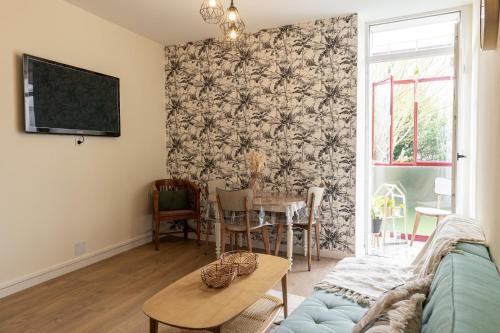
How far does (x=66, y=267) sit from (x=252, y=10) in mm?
3427

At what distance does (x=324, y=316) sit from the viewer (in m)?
1.69

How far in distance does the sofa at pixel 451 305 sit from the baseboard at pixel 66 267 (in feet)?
8.85

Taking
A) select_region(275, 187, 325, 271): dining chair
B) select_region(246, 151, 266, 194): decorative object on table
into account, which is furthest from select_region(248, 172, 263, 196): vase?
select_region(275, 187, 325, 271): dining chair

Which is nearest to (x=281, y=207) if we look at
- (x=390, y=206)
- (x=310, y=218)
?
(x=310, y=218)

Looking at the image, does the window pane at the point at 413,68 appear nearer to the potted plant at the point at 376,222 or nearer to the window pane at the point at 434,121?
the window pane at the point at 434,121

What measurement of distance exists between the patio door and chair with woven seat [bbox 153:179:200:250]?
229 centimetres

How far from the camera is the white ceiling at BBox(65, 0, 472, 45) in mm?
3494

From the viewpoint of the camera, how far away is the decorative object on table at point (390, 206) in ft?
14.3

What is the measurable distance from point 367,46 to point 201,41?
88.2 inches

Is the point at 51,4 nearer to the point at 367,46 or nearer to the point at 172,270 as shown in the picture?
the point at 172,270

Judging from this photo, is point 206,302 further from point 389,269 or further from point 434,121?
point 434,121

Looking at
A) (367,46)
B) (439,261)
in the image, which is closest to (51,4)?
(367,46)

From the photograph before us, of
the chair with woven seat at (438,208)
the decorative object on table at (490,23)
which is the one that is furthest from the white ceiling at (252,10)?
the decorative object on table at (490,23)

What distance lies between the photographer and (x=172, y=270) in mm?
3594
